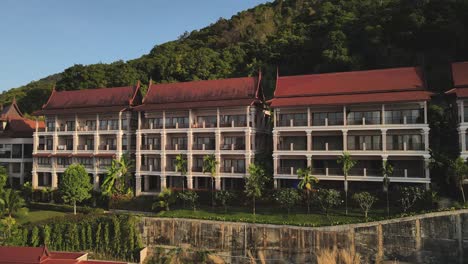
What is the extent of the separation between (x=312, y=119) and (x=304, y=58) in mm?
26737

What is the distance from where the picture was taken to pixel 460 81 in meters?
34.0

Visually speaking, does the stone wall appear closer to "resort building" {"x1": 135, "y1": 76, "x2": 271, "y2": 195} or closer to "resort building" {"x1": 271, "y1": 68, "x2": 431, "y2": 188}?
"resort building" {"x1": 271, "y1": 68, "x2": 431, "y2": 188}

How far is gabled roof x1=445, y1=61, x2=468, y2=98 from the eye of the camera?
33.0 m

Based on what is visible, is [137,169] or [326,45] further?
[326,45]

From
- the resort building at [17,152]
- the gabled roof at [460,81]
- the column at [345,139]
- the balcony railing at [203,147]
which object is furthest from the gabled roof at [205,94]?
the resort building at [17,152]

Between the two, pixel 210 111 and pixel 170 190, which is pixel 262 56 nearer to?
pixel 210 111

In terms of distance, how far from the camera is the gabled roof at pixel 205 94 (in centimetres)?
4122

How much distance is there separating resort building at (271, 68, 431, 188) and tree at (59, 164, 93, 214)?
73.0ft

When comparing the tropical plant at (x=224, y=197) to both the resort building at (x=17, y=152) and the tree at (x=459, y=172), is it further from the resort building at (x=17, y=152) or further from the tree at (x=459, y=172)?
the resort building at (x=17, y=152)

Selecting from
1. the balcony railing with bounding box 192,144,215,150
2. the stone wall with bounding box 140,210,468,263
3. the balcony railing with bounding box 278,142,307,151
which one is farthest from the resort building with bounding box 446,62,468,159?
the balcony railing with bounding box 192,144,215,150

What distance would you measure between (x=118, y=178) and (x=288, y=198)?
22.0 meters

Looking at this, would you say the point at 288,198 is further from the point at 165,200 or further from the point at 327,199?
the point at 165,200

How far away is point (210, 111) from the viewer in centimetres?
4275

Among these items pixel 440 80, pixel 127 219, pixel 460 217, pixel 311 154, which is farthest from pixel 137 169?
pixel 440 80
